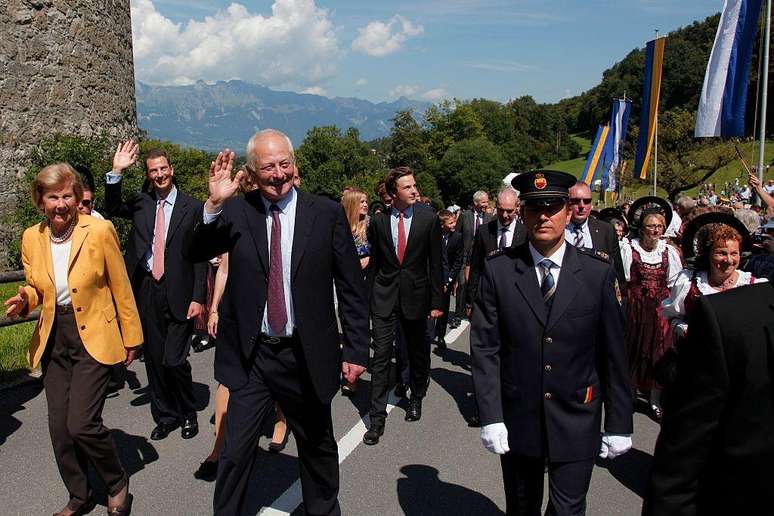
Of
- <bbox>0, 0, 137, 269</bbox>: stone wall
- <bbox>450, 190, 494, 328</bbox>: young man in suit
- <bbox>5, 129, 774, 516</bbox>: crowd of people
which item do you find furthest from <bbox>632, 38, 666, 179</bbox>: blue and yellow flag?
<bbox>0, 0, 137, 269</bbox>: stone wall

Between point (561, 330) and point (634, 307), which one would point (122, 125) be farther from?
point (561, 330)

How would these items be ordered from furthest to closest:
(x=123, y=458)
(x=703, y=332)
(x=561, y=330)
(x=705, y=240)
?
(x=123, y=458) → (x=705, y=240) → (x=561, y=330) → (x=703, y=332)

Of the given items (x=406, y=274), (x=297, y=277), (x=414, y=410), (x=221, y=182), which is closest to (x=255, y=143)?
(x=221, y=182)

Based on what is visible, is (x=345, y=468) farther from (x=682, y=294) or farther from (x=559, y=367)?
(x=682, y=294)

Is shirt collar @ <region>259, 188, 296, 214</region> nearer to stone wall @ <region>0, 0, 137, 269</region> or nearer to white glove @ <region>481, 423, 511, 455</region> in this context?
white glove @ <region>481, 423, 511, 455</region>

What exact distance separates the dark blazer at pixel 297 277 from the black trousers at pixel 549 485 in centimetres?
106

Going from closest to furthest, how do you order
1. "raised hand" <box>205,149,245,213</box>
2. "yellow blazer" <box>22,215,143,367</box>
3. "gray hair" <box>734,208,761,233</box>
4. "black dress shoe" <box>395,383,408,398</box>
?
"raised hand" <box>205,149,245,213</box>, "yellow blazer" <box>22,215,143,367</box>, "gray hair" <box>734,208,761,233</box>, "black dress shoe" <box>395,383,408,398</box>

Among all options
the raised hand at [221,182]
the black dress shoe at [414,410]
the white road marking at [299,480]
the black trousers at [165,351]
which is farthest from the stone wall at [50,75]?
the raised hand at [221,182]

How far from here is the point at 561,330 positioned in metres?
2.84

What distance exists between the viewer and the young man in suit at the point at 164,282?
517 cm

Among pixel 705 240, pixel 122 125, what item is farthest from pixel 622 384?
pixel 122 125

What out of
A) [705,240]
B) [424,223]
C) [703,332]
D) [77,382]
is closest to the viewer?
[703,332]

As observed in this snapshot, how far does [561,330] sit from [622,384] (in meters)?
0.41

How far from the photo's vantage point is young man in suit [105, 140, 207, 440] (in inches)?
203
